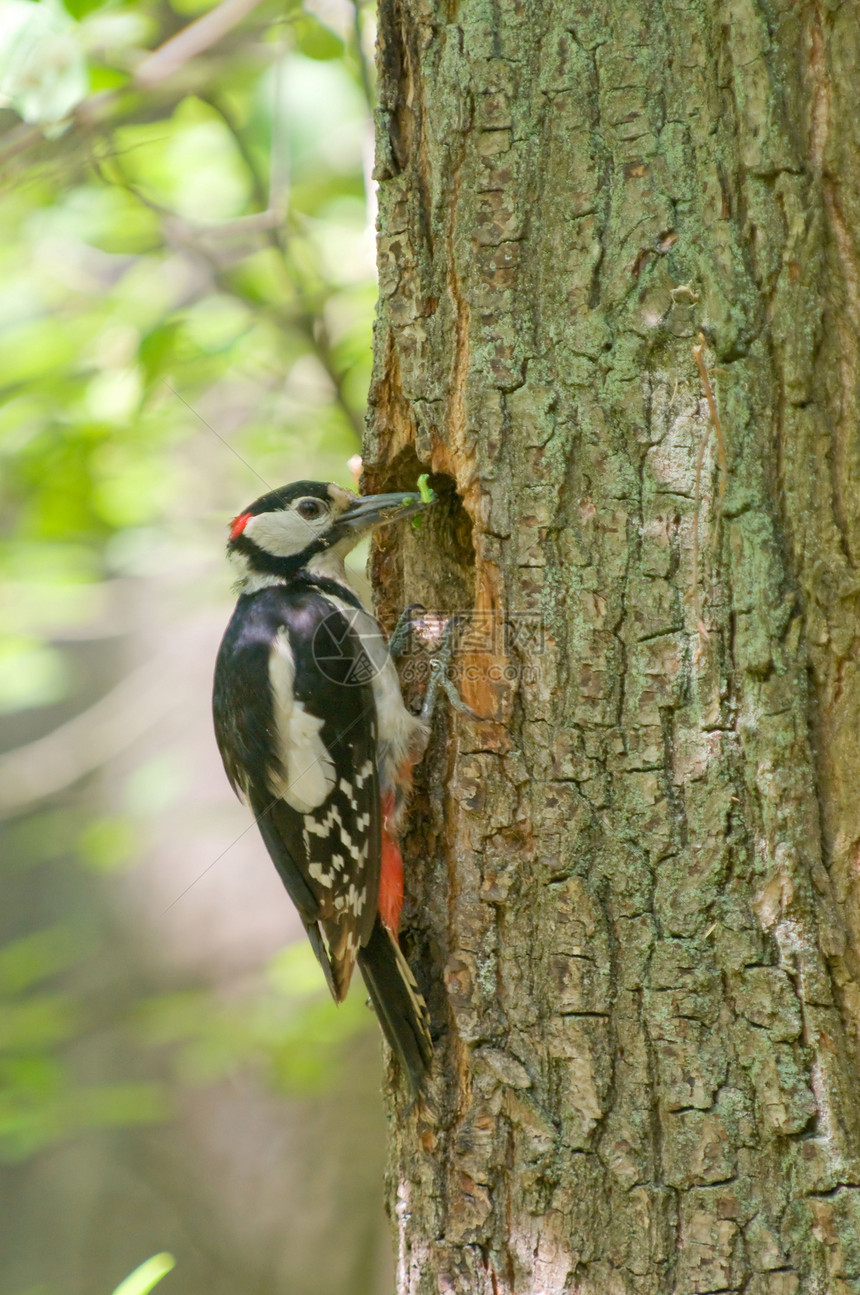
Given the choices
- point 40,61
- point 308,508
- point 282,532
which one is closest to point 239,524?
point 282,532

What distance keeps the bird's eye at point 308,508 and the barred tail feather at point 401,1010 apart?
3.88ft

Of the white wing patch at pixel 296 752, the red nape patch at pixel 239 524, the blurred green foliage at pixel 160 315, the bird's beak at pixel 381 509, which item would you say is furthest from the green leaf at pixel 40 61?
the white wing patch at pixel 296 752

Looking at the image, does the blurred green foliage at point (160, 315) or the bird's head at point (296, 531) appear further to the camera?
the blurred green foliage at point (160, 315)

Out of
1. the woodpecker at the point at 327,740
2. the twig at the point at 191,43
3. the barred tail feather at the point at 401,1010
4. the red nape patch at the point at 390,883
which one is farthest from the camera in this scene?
the twig at the point at 191,43

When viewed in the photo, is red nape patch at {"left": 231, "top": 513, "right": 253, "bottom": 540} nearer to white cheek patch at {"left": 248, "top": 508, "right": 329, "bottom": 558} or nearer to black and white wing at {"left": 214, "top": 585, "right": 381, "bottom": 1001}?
white cheek patch at {"left": 248, "top": 508, "right": 329, "bottom": 558}

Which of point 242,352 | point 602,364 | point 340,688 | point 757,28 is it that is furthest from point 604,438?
point 242,352

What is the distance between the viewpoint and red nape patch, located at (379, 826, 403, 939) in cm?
226

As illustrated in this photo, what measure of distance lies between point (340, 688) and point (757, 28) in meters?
1.63

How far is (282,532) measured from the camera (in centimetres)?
295

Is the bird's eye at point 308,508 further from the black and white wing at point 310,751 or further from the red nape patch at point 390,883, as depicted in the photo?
the red nape patch at point 390,883

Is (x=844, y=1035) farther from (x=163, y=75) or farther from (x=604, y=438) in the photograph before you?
(x=163, y=75)

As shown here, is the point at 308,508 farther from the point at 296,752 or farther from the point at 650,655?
the point at 650,655

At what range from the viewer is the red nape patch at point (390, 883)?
2262 mm

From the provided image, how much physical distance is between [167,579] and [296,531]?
8.04 feet
